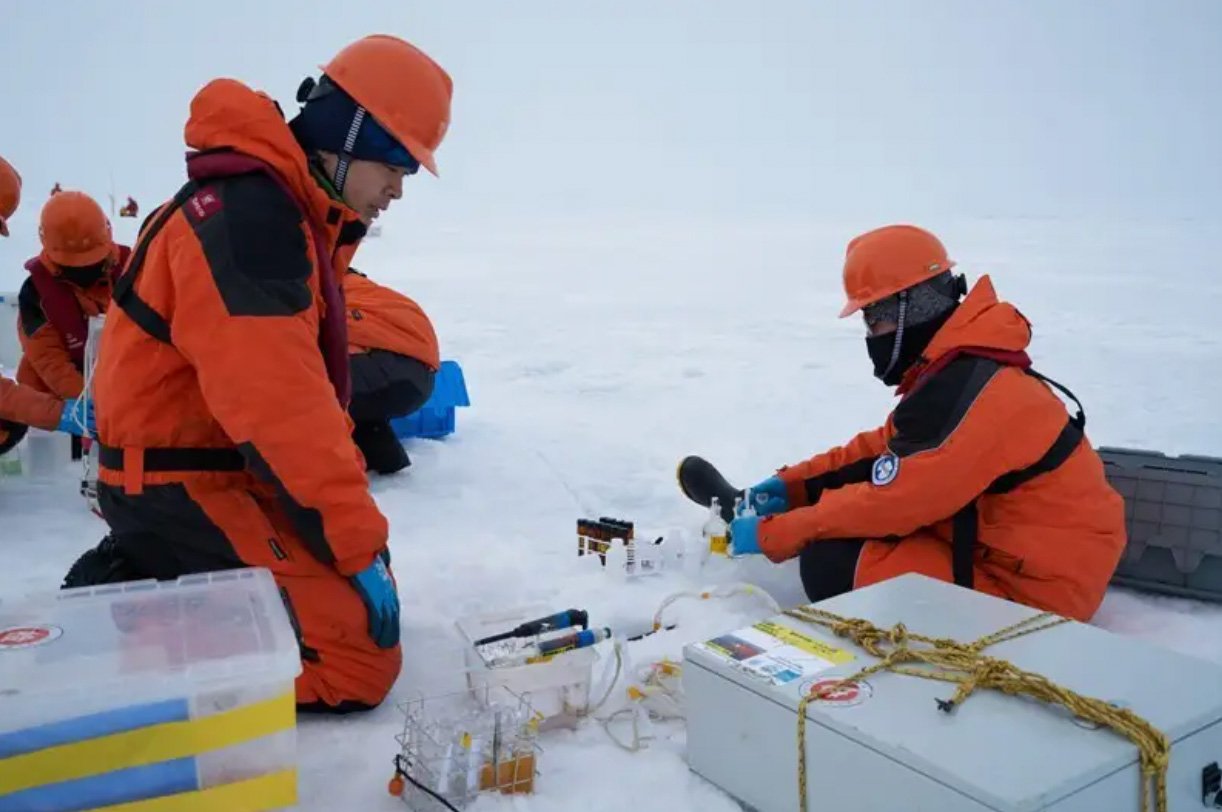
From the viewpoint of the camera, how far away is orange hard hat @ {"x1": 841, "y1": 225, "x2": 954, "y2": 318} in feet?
9.52

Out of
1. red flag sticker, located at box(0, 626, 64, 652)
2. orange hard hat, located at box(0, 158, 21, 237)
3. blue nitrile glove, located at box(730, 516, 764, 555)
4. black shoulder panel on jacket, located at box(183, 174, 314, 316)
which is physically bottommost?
blue nitrile glove, located at box(730, 516, 764, 555)

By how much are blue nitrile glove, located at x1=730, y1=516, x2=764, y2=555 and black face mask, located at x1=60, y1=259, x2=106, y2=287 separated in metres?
2.97

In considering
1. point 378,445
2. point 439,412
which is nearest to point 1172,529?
point 378,445

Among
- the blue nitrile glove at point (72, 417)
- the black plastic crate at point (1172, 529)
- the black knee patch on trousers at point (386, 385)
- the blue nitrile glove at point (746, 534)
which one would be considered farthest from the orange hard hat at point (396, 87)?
the black plastic crate at point (1172, 529)

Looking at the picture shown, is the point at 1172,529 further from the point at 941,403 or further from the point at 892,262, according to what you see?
the point at 892,262

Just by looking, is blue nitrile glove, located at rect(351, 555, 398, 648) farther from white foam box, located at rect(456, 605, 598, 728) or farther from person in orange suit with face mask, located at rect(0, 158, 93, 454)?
person in orange suit with face mask, located at rect(0, 158, 93, 454)

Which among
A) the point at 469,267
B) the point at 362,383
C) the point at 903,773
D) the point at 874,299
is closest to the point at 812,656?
the point at 903,773

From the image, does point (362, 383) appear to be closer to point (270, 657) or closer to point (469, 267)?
point (270, 657)

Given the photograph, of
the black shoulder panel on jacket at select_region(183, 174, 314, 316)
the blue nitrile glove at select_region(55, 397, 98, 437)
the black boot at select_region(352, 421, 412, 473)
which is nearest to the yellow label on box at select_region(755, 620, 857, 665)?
the black shoulder panel on jacket at select_region(183, 174, 314, 316)

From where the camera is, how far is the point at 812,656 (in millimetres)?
2008

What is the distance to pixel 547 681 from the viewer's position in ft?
7.45

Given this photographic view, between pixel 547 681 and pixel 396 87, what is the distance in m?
1.40

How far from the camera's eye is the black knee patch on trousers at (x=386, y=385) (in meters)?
4.41

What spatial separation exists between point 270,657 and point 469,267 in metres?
16.5
